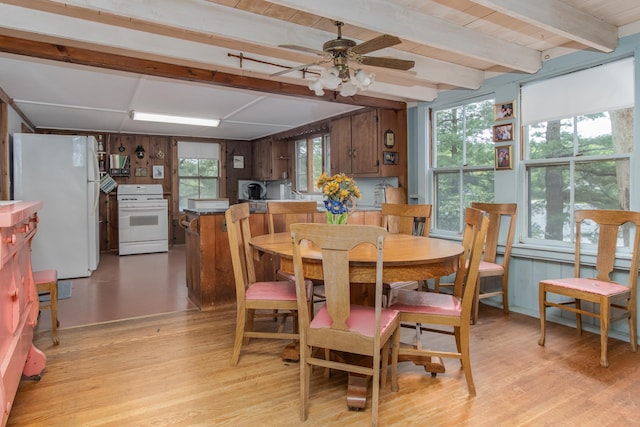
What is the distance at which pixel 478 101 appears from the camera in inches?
156

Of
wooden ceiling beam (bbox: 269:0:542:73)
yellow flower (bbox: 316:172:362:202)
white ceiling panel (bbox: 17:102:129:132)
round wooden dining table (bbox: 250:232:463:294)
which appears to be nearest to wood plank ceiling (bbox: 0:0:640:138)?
wooden ceiling beam (bbox: 269:0:542:73)

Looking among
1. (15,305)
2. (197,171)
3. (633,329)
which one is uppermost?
(197,171)

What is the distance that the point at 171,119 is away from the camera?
561 cm

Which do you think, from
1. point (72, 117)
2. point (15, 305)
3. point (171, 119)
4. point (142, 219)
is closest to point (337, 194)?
point (15, 305)

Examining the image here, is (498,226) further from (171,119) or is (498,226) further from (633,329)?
(171,119)

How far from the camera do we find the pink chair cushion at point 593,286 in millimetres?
2533

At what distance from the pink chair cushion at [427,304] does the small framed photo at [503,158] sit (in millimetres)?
1861

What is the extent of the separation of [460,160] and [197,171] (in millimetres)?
5387

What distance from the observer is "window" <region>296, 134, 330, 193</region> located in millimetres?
6090

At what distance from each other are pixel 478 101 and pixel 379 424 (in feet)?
10.7

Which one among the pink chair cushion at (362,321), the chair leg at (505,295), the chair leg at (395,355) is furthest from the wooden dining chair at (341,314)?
the chair leg at (505,295)

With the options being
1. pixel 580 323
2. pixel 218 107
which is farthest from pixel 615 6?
pixel 218 107

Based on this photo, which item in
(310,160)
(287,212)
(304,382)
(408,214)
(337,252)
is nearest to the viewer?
(337,252)

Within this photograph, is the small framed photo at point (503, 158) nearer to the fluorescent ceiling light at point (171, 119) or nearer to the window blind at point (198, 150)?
the fluorescent ceiling light at point (171, 119)
